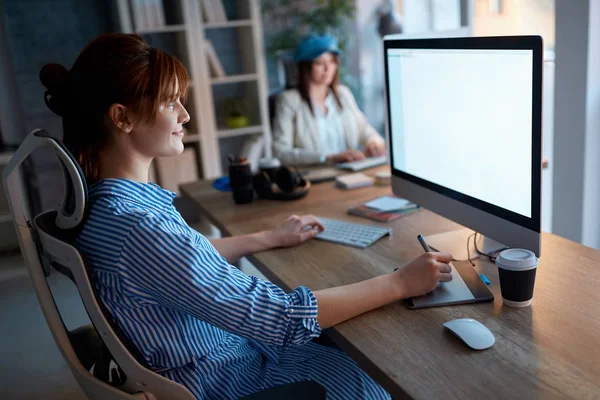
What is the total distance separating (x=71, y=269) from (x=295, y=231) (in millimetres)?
716

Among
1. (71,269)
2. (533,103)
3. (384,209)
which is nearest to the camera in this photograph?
(71,269)

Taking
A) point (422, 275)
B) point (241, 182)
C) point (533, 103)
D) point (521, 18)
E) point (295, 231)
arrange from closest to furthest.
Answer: point (533, 103), point (422, 275), point (295, 231), point (241, 182), point (521, 18)

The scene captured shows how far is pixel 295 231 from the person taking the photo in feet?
5.41

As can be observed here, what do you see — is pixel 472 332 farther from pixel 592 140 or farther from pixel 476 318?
pixel 592 140

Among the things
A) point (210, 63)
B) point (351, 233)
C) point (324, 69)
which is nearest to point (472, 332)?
point (351, 233)

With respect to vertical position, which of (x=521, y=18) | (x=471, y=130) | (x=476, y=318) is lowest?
(x=476, y=318)

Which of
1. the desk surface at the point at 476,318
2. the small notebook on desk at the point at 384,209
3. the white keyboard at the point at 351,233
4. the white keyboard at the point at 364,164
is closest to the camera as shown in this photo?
the desk surface at the point at 476,318

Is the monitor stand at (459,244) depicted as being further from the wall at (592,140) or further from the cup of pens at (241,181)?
the wall at (592,140)

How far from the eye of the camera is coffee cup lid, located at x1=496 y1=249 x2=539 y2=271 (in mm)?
1148

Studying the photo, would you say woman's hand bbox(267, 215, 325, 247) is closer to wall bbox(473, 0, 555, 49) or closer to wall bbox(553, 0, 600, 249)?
wall bbox(553, 0, 600, 249)

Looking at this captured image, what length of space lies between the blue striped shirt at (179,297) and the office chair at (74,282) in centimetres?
5

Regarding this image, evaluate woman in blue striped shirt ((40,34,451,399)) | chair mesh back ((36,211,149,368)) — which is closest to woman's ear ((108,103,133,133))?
woman in blue striped shirt ((40,34,451,399))

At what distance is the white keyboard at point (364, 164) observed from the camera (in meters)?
2.43

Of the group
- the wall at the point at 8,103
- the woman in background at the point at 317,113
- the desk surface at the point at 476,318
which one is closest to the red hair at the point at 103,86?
the desk surface at the point at 476,318
